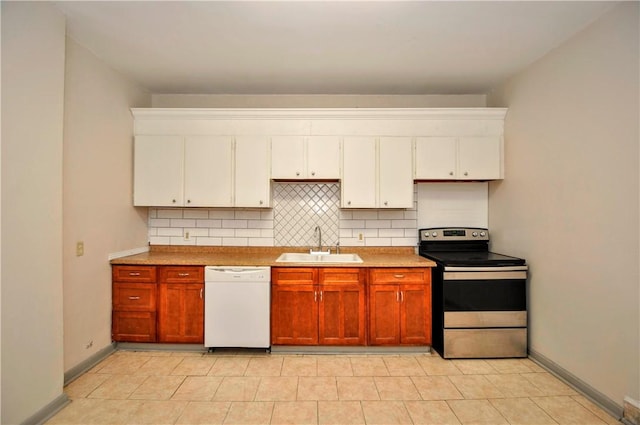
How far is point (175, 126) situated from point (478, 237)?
3.43m

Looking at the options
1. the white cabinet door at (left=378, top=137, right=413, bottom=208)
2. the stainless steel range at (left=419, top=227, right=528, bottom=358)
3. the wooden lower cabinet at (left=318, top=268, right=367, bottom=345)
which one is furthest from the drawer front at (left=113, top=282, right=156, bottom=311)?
the stainless steel range at (left=419, top=227, right=528, bottom=358)

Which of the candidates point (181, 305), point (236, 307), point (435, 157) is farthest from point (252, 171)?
point (435, 157)

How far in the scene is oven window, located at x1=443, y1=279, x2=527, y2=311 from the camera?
2.91m

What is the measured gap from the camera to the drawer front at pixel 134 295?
10.0 ft

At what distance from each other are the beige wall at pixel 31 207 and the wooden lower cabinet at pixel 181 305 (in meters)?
0.90

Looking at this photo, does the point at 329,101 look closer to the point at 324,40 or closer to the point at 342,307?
the point at 324,40

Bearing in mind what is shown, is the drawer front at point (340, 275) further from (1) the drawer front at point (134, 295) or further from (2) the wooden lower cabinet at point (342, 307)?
(1) the drawer front at point (134, 295)

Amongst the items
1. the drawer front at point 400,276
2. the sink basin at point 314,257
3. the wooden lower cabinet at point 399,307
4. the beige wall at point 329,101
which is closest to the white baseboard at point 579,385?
the wooden lower cabinet at point 399,307

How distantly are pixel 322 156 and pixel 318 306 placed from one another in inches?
58.0

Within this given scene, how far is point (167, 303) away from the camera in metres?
3.05

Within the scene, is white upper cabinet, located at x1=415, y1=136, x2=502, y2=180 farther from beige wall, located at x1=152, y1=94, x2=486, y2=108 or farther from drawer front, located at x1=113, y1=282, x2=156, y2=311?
drawer front, located at x1=113, y1=282, x2=156, y2=311

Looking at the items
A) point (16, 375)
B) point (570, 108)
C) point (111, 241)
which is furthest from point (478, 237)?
point (16, 375)

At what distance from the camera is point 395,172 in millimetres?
3324

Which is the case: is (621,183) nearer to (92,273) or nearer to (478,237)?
(478,237)
